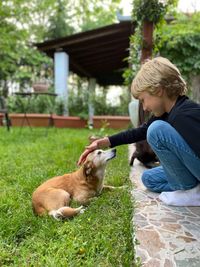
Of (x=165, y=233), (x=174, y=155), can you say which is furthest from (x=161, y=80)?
(x=165, y=233)

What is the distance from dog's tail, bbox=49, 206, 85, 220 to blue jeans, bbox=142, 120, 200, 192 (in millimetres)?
852

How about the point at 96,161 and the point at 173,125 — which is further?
the point at 96,161

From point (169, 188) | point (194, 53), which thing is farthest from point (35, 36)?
point (169, 188)

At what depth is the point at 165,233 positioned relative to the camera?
2.51 m

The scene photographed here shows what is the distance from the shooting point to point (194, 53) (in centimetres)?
870

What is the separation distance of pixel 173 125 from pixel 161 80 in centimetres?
36

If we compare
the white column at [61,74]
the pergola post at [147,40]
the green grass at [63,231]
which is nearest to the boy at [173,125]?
the green grass at [63,231]

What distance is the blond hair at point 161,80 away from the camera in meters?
2.71

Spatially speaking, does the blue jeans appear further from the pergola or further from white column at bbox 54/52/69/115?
white column at bbox 54/52/69/115

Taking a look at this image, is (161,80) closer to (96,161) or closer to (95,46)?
(96,161)

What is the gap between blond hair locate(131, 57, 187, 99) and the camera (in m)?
2.71

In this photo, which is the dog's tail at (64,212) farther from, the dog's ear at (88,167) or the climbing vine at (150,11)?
the climbing vine at (150,11)

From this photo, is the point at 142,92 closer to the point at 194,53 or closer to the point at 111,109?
the point at 194,53

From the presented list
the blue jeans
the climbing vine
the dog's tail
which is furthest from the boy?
the climbing vine
